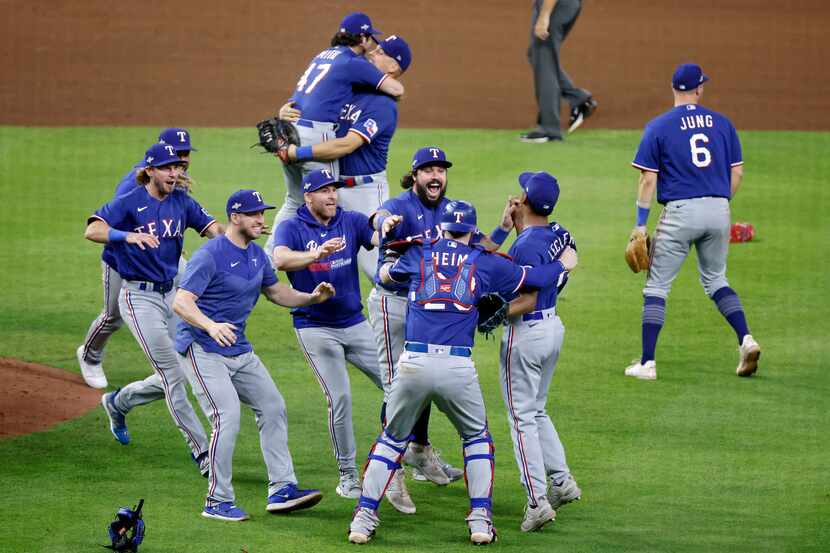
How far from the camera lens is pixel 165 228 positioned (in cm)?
868

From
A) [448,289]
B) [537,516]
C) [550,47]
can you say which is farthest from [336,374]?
[550,47]

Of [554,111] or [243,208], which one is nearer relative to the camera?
[243,208]

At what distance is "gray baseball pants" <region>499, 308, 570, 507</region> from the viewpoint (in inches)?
292

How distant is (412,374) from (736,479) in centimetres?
239

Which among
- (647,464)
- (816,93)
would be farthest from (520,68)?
(647,464)

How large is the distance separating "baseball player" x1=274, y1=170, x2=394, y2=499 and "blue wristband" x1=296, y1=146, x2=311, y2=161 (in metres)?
1.44

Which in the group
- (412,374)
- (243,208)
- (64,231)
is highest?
(243,208)

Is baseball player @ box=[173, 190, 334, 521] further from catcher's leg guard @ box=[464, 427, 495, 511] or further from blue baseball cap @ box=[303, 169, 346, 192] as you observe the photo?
catcher's leg guard @ box=[464, 427, 495, 511]

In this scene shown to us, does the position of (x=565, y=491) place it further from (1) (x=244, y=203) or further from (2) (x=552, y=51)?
(2) (x=552, y=51)

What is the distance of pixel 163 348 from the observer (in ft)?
27.8

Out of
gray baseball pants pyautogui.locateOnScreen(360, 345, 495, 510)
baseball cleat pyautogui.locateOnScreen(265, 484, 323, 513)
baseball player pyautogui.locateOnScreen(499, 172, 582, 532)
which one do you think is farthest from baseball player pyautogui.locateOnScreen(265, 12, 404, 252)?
gray baseball pants pyautogui.locateOnScreen(360, 345, 495, 510)

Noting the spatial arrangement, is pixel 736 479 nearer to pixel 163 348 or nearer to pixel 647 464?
pixel 647 464

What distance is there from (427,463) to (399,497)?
59 cm

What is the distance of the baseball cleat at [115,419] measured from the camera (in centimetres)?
881
